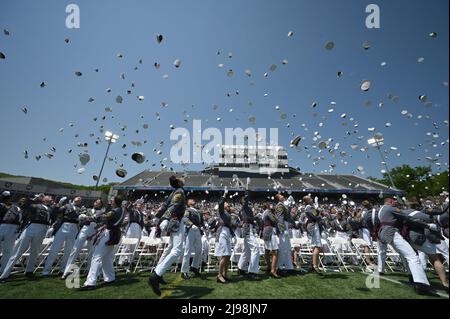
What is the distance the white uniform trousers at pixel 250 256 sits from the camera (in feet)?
20.2

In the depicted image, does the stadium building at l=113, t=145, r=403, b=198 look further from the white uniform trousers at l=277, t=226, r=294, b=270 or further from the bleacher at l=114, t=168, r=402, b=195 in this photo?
the white uniform trousers at l=277, t=226, r=294, b=270

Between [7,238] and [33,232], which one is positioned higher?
[33,232]

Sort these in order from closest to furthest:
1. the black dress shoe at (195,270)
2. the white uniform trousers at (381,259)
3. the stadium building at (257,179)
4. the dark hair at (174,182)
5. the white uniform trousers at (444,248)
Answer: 1. the white uniform trousers at (444,248)
2. the dark hair at (174,182)
3. the black dress shoe at (195,270)
4. the white uniform trousers at (381,259)
5. the stadium building at (257,179)

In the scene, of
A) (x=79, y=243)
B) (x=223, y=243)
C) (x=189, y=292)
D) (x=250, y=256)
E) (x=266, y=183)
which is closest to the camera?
(x=189, y=292)

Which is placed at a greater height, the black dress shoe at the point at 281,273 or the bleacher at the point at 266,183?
the bleacher at the point at 266,183

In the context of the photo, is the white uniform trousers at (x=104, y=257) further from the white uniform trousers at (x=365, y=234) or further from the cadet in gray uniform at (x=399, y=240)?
the white uniform trousers at (x=365, y=234)

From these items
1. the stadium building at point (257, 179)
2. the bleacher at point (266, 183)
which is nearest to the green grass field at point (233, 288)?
the bleacher at point (266, 183)

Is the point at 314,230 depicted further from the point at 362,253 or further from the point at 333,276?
the point at 362,253

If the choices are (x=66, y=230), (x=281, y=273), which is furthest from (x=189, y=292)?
(x=66, y=230)

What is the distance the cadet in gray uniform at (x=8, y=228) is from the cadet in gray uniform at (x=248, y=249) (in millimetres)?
7013

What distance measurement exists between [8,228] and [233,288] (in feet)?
23.2

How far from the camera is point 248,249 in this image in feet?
21.7
